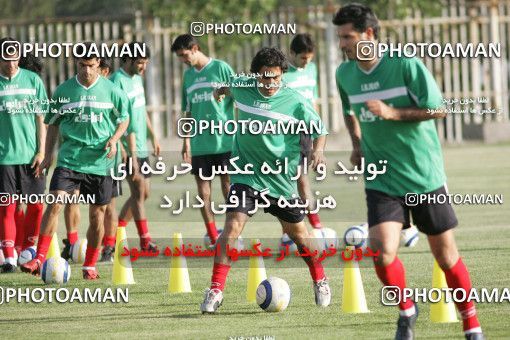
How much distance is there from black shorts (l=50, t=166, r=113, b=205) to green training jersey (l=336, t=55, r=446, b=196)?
4.78 m

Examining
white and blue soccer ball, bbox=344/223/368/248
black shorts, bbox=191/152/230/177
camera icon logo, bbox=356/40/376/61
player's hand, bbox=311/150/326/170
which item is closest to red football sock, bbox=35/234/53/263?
black shorts, bbox=191/152/230/177

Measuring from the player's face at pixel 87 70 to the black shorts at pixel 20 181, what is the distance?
1772 millimetres

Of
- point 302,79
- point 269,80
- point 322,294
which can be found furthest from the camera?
point 302,79

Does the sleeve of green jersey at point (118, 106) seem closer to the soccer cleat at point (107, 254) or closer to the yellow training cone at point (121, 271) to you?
the yellow training cone at point (121, 271)

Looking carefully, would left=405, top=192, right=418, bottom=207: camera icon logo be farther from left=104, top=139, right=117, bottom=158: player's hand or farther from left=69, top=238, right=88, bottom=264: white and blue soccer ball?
left=69, top=238, right=88, bottom=264: white and blue soccer ball

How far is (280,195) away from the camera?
11.4 m

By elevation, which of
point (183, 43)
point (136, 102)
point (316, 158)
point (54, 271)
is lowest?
point (54, 271)

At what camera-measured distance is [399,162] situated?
9.09 m

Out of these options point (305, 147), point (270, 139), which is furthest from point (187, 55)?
point (270, 139)

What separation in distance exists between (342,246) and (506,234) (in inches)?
79.8

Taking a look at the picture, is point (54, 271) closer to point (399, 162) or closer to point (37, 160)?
point (37, 160)

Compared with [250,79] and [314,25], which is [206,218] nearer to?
[250,79]

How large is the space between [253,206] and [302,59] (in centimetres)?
528

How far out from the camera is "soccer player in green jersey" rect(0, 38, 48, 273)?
14398 millimetres
